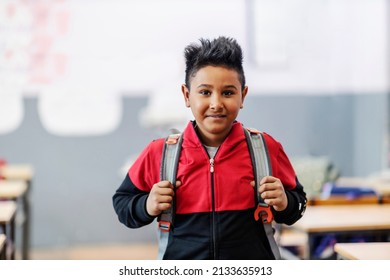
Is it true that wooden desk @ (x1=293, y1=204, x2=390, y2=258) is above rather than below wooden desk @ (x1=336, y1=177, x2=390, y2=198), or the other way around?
Result: below

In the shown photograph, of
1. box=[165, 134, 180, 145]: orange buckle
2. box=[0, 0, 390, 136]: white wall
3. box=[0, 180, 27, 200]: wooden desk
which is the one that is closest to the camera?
box=[165, 134, 180, 145]: orange buckle

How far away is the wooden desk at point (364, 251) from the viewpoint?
1.84 metres

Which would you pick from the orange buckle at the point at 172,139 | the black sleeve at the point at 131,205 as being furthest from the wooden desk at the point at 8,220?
the orange buckle at the point at 172,139

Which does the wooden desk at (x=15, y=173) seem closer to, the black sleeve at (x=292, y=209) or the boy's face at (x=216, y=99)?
the boy's face at (x=216, y=99)

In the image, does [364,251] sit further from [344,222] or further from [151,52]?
[151,52]

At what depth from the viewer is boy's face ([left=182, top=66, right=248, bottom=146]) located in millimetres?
1628

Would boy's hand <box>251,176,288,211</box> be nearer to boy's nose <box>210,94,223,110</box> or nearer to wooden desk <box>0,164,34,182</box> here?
boy's nose <box>210,94,223,110</box>

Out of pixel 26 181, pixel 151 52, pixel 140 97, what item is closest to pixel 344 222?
pixel 151 52

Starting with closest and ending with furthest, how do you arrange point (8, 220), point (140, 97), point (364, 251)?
point (364, 251) → point (8, 220) → point (140, 97)

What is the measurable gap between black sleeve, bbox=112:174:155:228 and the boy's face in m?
0.26

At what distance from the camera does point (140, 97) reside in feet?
13.6

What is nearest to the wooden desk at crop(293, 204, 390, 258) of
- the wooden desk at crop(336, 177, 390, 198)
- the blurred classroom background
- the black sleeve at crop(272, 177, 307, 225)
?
the blurred classroom background

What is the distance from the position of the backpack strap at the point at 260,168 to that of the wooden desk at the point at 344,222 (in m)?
0.85

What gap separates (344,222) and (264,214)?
107 cm
